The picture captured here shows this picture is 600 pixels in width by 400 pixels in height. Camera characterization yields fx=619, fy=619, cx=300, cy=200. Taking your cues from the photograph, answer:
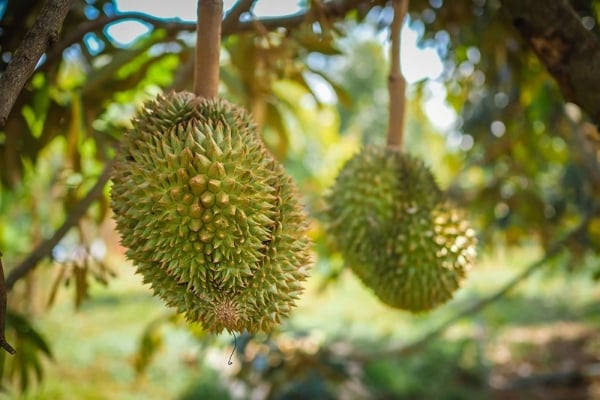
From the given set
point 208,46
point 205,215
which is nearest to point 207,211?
point 205,215

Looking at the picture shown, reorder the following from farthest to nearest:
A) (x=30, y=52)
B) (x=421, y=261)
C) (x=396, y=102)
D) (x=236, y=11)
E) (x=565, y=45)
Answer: (x=396, y=102) < (x=421, y=261) < (x=236, y=11) < (x=565, y=45) < (x=30, y=52)

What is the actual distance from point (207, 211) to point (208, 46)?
0.35 m

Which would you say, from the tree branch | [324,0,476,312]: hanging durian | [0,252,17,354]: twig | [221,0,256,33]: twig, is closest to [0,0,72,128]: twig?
[0,252,17,354]: twig

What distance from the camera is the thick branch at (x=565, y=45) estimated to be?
132 centimetres

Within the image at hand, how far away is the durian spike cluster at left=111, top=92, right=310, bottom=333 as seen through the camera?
1.08 meters

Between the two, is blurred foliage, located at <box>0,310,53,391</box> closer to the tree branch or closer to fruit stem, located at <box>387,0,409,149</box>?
the tree branch

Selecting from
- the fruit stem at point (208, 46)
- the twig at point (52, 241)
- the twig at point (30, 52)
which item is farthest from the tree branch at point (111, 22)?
the twig at point (30, 52)

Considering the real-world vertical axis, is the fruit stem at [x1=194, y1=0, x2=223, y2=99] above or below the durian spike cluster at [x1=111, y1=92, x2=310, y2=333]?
above

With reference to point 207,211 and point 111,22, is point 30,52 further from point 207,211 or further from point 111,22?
point 111,22

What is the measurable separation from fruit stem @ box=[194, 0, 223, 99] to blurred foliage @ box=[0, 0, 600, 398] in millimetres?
247

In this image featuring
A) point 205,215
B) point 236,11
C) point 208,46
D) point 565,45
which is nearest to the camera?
point 205,215

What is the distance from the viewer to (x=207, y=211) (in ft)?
3.54

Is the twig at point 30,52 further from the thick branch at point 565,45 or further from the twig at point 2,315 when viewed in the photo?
the thick branch at point 565,45

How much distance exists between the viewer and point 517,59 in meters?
2.71
